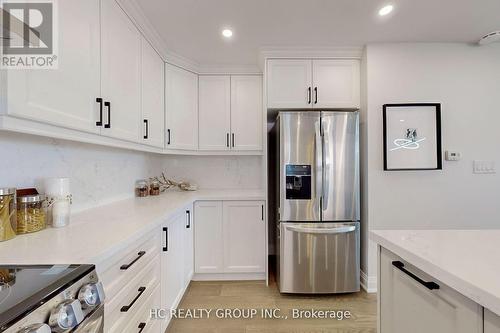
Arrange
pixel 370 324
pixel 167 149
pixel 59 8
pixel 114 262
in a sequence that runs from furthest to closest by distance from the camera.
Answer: pixel 167 149 → pixel 370 324 → pixel 59 8 → pixel 114 262

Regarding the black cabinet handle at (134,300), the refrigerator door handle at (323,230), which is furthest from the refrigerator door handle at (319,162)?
the black cabinet handle at (134,300)

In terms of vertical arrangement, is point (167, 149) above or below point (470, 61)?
below

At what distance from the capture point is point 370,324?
1.88m

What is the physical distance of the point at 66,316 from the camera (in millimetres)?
598

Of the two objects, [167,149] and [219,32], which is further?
[167,149]

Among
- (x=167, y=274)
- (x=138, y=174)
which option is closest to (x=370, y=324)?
(x=167, y=274)

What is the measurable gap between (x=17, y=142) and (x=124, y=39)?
0.96 m

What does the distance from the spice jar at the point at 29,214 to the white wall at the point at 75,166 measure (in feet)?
0.53

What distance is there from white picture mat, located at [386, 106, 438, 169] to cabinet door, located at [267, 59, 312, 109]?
0.83 meters

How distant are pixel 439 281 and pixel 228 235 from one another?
197cm

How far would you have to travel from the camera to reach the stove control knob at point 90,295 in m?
0.67

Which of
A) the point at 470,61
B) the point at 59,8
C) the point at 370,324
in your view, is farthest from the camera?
the point at 470,61

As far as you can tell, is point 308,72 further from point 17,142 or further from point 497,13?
point 17,142

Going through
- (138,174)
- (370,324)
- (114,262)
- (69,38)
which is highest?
(69,38)
